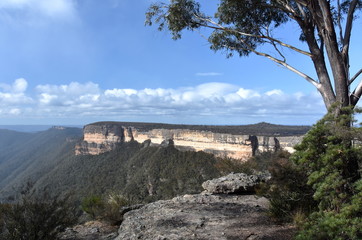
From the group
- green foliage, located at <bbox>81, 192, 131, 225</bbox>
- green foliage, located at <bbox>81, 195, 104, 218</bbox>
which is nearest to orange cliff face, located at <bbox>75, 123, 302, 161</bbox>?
green foliage, located at <bbox>81, 192, 131, 225</bbox>

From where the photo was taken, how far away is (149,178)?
41438 millimetres

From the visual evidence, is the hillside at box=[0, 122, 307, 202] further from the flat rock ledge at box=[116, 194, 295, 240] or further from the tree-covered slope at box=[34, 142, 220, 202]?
the flat rock ledge at box=[116, 194, 295, 240]

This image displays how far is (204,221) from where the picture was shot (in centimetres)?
645

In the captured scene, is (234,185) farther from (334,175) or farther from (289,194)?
(334,175)

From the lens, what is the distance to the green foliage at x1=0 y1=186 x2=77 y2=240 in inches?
248

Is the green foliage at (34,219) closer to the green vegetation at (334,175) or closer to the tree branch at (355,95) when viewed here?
the green vegetation at (334,175)

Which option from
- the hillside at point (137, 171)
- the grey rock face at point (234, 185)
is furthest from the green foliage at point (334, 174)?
the hillside at point (137, 171)

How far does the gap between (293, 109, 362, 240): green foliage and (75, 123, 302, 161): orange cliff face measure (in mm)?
22672

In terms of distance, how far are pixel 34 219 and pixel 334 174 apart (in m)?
6.52

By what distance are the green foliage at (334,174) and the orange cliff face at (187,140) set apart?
22672 millimetres

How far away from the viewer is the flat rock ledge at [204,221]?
5.57 metres

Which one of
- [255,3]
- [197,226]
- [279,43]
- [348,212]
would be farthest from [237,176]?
[348,212]

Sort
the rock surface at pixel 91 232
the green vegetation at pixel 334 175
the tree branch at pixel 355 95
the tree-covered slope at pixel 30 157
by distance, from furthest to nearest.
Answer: the tree-covered slope at pixel 30 157, the rock surface at pixel 91 232, the tree branch at pixel 355 95, the green vegetation at pixel 334 175

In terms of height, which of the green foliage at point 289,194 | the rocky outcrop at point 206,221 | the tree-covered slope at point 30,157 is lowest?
the tree-covered slope at point 30,157
